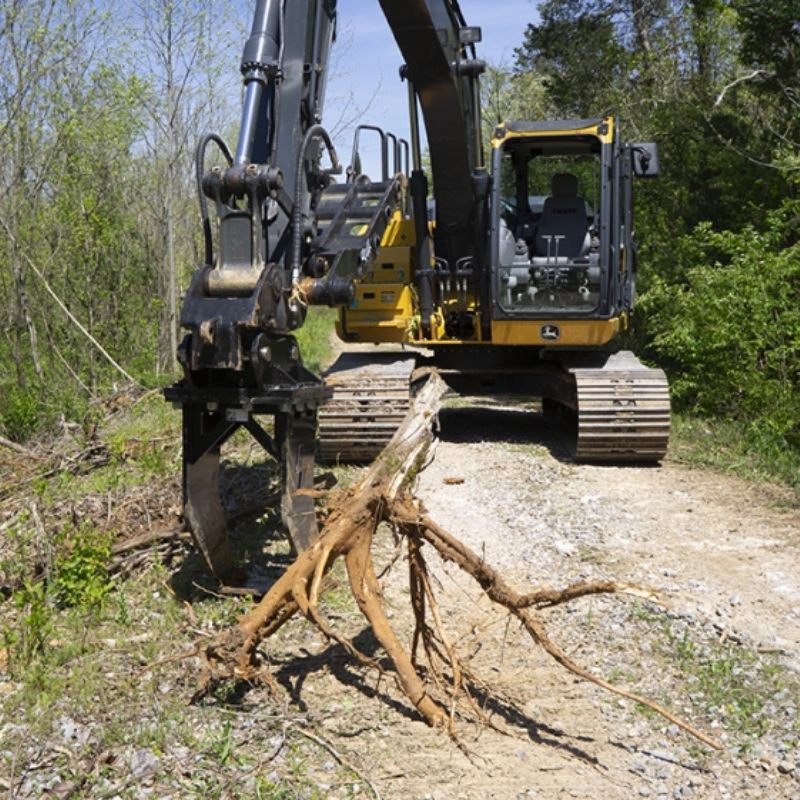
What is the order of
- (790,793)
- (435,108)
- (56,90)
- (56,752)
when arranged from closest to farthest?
1. (790,793)
2. (56,752)
3. (435,108)
4. (56,90)

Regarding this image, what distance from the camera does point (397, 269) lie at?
30.0ft

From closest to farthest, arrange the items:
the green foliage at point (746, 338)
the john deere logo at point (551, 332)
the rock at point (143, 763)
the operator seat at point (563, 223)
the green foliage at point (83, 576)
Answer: the rock at point (143, 763) < the green foliage at point (83, 576) < the john deere logo at point (551, 332) < the operator seat at point (563, 223) < the green foliage at point (746, 338)

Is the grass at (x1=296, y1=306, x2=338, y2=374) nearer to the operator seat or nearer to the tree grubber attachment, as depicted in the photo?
the operator seat

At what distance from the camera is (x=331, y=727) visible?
12.5 ft

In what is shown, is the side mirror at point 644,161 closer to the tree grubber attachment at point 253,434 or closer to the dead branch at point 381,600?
the tree grubber attachment at point 253,434

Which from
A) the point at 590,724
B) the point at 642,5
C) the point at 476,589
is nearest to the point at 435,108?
the point at 476,589

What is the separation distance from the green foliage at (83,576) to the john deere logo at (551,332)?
4763 millimetres

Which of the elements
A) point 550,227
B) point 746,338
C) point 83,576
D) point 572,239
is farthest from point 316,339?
point 83,576

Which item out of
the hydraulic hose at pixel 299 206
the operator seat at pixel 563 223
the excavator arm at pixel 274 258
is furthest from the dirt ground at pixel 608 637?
the operator seat at pixel 563 223

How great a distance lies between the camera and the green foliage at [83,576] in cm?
500

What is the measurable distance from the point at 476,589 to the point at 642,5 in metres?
17.1

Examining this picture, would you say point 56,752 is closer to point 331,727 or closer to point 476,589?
point 331,727

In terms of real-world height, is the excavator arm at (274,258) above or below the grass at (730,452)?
above

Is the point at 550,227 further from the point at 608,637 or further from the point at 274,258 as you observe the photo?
the point at 608,637
